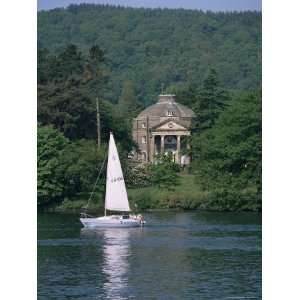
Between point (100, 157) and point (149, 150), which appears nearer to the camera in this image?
point (100, 157)

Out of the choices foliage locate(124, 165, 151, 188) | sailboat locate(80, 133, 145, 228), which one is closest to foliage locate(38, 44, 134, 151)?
foliage locate(124, 165, 151, 188)

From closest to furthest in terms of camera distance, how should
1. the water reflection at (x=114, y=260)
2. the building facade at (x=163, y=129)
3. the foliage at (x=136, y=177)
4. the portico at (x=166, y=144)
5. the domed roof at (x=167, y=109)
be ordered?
the water reflection at (x=114, y=260), the foliage at (x=136, y=177), the portico at (x=166, y=144), the building facade at (x=163, y=129), the domed roof at (x=167, y=109)

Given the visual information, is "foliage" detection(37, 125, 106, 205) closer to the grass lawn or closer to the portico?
the grass lawn

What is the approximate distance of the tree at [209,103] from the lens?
120 feet

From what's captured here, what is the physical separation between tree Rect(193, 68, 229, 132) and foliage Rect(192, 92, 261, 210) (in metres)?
2.59

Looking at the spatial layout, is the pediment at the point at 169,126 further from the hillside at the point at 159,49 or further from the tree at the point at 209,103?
the hillside at the point at 159,49

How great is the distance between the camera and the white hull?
25797 mm

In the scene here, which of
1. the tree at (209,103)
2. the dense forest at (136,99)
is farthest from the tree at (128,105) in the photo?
the tree at (209,103)

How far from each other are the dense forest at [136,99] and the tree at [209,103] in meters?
0.04

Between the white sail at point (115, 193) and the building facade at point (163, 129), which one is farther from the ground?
the building facade at point (163, 129)

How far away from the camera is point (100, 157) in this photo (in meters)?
31.0
